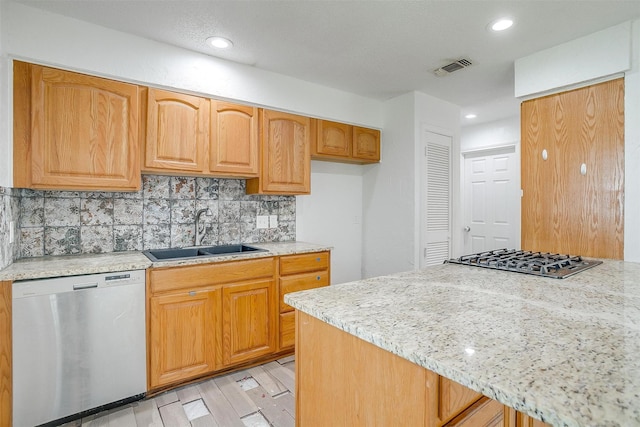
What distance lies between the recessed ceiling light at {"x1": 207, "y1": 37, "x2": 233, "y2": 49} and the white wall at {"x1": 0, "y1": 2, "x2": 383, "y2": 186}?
0.20 meters

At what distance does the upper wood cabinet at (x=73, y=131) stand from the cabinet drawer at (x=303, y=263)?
122 centimetres

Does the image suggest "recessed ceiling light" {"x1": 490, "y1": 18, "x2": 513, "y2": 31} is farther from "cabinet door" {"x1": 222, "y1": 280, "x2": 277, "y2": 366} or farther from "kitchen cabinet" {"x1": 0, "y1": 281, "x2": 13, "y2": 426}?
"kitchen cabinet" {"x1": 0, "y1": 281, "x2": 13, "y2": 426}

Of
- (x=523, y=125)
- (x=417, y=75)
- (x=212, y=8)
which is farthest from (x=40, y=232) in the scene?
(x=523, y=125)

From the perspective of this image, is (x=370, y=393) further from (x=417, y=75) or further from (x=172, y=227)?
(x=417, y=75)

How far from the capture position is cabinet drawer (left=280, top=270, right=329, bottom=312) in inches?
101

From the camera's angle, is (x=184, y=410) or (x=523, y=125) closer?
(x=184, y=410)

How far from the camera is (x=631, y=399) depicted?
0.53 meters

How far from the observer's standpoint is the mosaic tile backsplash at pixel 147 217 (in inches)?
84.1

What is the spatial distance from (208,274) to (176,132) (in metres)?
1.07

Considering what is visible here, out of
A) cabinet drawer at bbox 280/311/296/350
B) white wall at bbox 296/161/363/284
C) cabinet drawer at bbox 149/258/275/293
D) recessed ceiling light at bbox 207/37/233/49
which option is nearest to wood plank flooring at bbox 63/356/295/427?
cabinet drawer at bbox 280/311/296/350

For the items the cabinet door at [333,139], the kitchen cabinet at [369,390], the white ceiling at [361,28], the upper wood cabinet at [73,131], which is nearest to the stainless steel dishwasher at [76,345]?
the upper wood cabinet at [73,131]

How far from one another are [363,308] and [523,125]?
2.45 meters

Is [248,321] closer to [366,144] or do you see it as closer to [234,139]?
[234,139]

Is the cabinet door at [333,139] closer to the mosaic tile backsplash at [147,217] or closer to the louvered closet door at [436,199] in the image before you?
the mosaic tile backsplash at [147,217]
